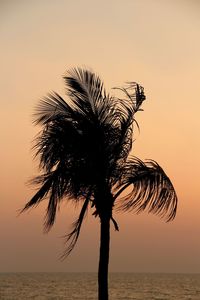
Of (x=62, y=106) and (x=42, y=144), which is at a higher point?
(x=62, y=106)

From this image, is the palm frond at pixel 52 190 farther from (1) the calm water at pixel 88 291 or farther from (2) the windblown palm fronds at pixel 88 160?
(1) the calm water at pixel 88 291

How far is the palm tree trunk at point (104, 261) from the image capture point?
43.2 feet

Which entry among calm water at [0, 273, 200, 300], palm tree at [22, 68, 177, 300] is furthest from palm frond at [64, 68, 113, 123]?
calm water at [0, 273, 200, 300]

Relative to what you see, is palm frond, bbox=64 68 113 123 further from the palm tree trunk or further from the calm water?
the calm water

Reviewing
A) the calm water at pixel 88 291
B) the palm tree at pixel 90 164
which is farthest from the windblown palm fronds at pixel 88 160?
the calm water at pixel 88 291

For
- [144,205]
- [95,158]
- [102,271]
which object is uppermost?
[95,158]

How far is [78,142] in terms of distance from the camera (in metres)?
13.9

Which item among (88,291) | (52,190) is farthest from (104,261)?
(88,291)

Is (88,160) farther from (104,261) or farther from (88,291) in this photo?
(88,291)

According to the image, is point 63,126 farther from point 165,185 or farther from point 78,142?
point 165,185

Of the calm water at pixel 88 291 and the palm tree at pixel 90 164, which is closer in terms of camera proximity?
the palm tree at pixel 90 164

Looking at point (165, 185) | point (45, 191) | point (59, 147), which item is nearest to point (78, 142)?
point (59, 147)

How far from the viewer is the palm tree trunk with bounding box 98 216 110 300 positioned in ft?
43.2

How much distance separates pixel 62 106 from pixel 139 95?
194 cm
